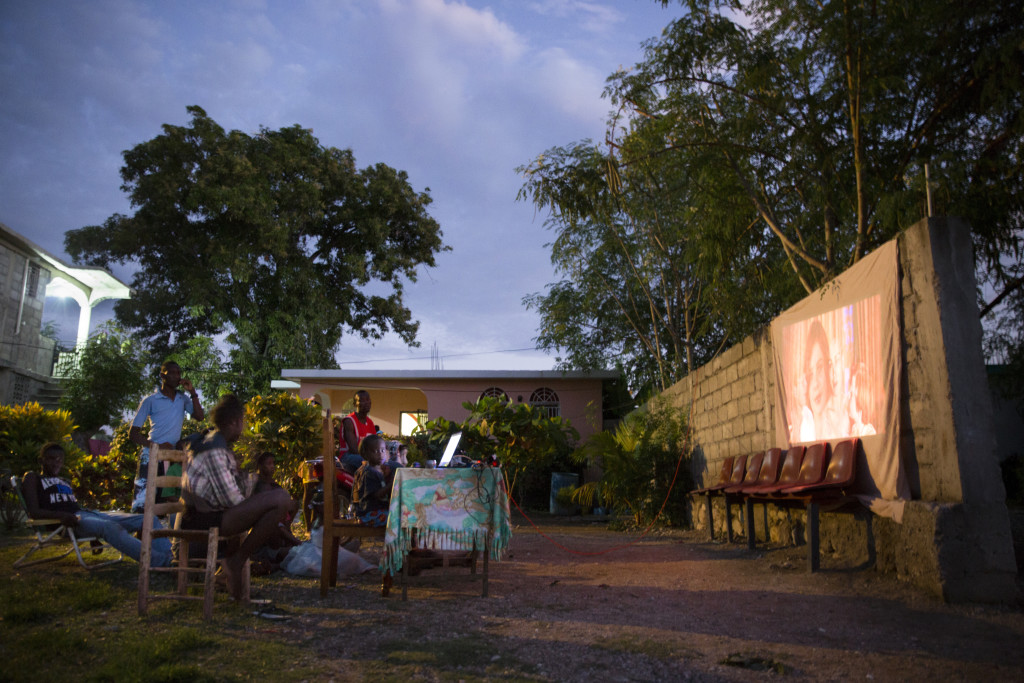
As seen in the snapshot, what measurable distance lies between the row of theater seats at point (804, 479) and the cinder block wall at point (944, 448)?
37 cm

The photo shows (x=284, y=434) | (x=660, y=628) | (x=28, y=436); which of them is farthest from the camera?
(x=28, y=436)

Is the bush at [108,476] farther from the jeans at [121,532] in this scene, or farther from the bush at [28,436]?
the jeans at [121,532]

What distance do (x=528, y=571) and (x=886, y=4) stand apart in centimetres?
608

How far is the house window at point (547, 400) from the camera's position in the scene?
790 inches

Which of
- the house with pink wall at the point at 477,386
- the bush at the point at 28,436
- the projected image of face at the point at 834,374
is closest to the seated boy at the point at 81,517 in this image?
the bush at the point at 28,436

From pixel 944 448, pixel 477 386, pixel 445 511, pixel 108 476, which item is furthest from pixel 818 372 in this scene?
pixel 477 386

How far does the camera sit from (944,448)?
4.83 metres

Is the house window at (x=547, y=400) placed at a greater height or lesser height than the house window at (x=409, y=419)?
greater

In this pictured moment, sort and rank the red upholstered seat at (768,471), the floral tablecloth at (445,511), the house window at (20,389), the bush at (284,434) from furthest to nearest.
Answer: the house window at (20,389)
the bush at (284,434)
the red upholstered seat at (768,471)
the floral tablecloth at (445,511)

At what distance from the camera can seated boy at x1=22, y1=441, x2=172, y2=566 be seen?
557 cm

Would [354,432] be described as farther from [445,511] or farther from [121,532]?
[445,511]

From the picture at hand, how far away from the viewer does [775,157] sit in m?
7.71

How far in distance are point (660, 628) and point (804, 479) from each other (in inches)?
115

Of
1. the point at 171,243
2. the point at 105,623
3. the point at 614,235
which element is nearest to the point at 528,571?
the point at 105,623
